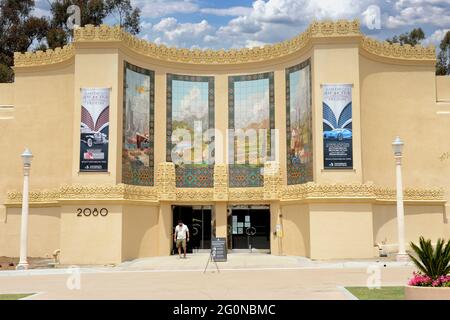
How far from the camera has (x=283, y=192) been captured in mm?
31141

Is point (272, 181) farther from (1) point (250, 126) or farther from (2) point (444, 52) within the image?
(2) point (444, 52)

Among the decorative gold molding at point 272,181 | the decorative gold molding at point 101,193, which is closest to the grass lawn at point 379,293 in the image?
the decorative gold molding at point 101,193

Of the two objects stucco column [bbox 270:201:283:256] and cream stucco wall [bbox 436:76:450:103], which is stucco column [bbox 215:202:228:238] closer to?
stucco column [bbox 270:201:283:256]

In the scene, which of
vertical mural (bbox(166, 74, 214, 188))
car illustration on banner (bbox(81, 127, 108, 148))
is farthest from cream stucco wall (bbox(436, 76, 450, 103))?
car illustration on banner (bbox(81, 127, 108, 148))

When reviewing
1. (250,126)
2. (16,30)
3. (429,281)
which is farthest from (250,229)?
(16,30)

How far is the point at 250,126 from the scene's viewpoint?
3325 centimetres

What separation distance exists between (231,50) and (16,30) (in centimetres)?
2592

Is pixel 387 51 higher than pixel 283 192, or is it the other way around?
pixel 387 51

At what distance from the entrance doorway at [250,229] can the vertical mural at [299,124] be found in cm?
241

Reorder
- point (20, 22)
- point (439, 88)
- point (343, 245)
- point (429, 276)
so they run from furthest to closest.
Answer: point (20, 22)
point (439, 88)
point (343, 245)
point (429, 276)

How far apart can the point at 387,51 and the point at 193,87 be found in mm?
10648

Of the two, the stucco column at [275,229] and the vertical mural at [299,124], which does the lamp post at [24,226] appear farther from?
the vertical mural at [299,124]
